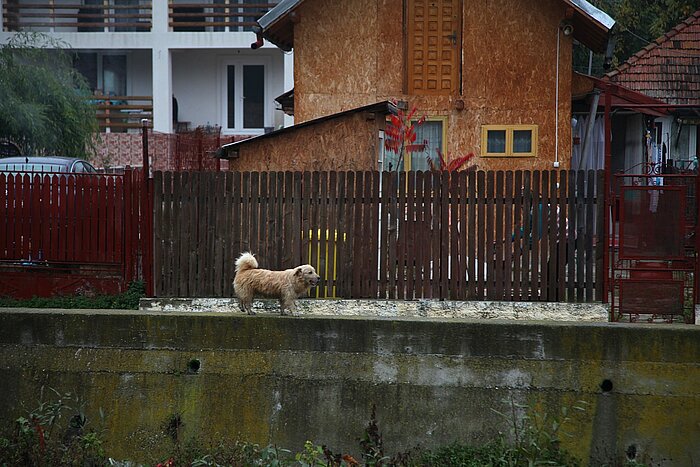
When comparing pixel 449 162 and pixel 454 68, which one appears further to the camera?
pixel 454 68

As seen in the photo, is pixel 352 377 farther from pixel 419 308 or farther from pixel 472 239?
pixel 472 239

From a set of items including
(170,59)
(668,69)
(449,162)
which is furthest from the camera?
(170,59)

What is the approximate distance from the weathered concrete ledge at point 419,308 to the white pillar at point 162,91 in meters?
22.7

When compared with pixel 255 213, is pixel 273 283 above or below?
below

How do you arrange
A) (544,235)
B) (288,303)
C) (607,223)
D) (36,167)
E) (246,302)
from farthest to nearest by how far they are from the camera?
(36,167) → (544,235) → (607,223) → (246,302) → (288,303)

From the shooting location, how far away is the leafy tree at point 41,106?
24.9 meters

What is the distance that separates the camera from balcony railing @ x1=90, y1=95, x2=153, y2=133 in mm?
34125

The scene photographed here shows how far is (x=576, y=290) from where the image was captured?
11.4 metres

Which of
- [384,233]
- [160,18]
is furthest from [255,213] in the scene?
[160,18]

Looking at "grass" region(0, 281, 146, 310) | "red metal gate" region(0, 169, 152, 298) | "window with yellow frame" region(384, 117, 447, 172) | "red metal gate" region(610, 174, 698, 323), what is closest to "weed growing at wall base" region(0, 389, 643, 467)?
"red metal gate" region(610, 174, 698, 323)

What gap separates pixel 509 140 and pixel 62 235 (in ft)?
25.9

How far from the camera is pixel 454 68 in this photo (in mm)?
17281

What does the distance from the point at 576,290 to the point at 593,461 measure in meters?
2.92

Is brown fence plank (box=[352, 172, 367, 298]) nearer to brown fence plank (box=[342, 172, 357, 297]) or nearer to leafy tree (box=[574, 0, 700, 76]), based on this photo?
brown fence plank (box=[342, 172, 357, 297])
